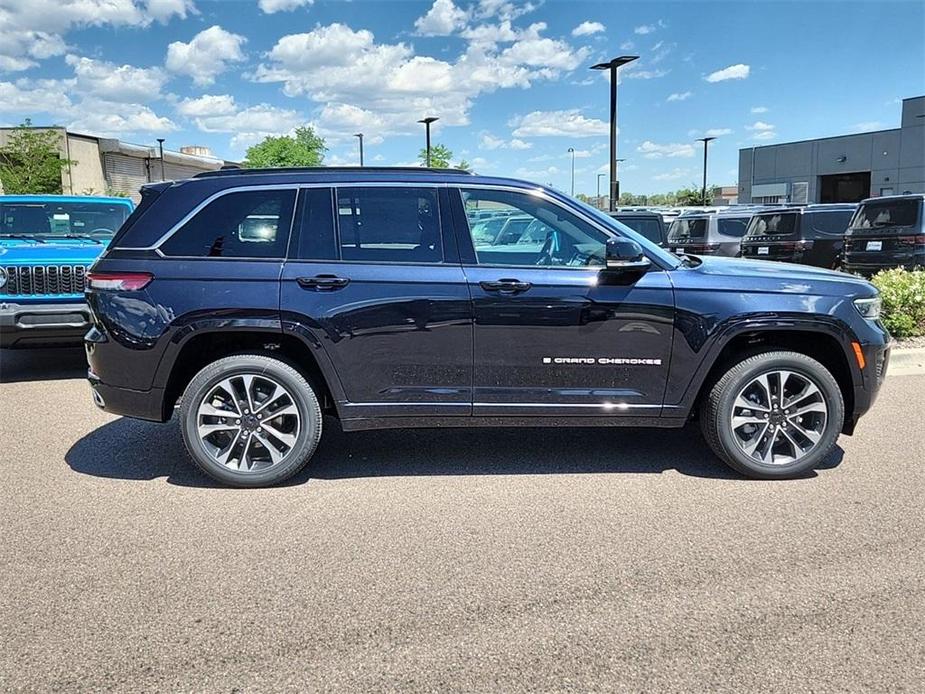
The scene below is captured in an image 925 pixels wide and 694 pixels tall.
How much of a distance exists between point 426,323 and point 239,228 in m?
1.28

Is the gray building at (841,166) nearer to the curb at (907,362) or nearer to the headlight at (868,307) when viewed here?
the curb at (907,362)

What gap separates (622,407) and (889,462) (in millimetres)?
1929

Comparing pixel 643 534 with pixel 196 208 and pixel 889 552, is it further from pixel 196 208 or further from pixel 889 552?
pixel 196 208

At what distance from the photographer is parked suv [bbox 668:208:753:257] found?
1688 centimetres

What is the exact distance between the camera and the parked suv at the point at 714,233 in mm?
16875

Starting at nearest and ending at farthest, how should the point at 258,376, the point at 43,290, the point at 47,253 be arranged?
the point at 258,376 < the point at 43,290 < the point at 47,253

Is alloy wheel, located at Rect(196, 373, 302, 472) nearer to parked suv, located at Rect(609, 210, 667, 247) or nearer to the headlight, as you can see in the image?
the headlight

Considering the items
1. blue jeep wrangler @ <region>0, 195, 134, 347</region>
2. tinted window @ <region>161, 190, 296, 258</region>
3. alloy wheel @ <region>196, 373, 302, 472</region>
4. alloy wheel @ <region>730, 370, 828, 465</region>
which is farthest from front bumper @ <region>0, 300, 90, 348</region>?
alloy wheel @ <region>730, 370, 828, 465</region>

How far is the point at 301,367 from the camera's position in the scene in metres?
4.58

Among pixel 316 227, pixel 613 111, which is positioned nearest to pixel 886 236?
pixel 613 111

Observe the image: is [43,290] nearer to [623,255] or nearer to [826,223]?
[623,255]

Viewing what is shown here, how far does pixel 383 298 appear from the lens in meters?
4.32

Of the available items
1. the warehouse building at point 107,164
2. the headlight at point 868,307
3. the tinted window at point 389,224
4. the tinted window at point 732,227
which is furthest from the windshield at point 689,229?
the warehouse building at point 107,164

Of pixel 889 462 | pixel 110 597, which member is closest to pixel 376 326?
pixel 110 597
